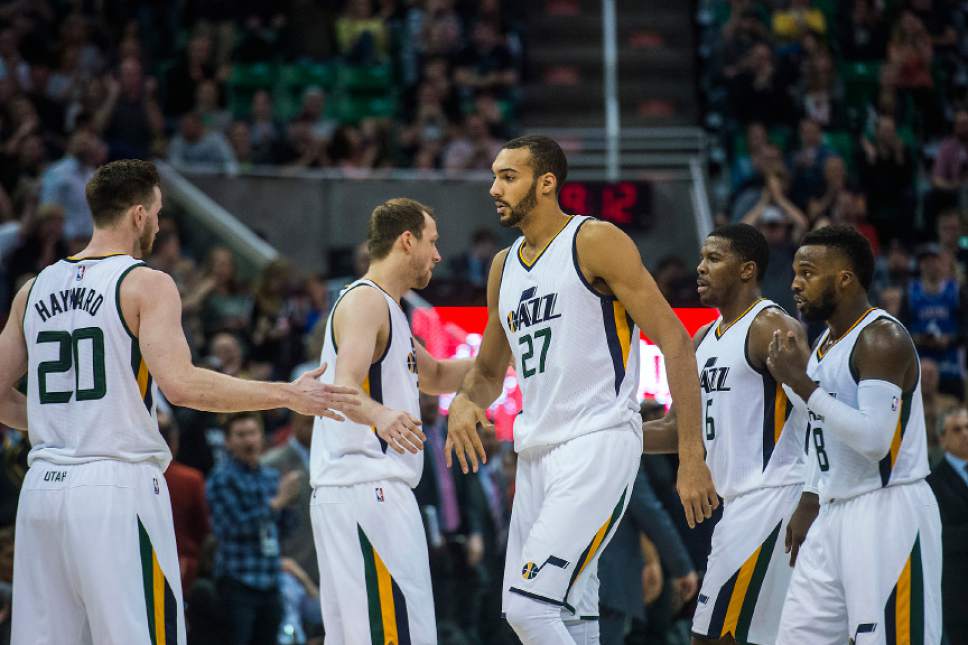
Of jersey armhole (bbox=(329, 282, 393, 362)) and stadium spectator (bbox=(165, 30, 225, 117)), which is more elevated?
stadium spectator (bbox=(165, 30, 225, 117))

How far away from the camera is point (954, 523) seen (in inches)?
368

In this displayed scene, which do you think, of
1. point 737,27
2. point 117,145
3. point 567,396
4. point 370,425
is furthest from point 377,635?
point 737,27

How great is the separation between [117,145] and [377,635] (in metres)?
9.97

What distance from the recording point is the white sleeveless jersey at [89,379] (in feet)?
19.4

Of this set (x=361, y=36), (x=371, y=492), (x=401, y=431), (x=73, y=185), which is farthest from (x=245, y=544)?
(x=361, y=36)

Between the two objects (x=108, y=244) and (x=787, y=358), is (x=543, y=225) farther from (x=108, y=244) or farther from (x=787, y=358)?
(x=108, y=244)

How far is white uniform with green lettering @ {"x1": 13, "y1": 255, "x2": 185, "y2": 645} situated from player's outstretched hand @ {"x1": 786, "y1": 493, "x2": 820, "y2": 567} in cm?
299

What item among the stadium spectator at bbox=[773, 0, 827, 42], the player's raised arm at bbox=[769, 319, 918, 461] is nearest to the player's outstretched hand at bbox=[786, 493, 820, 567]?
the player's raised arm at bbox=[769, 319, 918, 461]

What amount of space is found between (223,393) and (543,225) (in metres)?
1.70

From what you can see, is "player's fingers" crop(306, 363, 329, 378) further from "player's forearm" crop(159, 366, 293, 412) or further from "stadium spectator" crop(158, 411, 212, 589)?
"stadium spectator" crop(158, 411, 212, 589)

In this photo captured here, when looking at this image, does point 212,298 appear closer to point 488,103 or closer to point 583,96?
point 488,103

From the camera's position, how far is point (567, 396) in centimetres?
629

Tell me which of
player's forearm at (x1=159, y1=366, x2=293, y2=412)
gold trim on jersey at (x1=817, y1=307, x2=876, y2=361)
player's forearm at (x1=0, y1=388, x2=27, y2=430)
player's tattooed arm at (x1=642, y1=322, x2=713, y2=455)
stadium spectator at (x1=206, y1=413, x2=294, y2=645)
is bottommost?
stadium spectator at (x1=206, y1=413, x2=294, y2=645)

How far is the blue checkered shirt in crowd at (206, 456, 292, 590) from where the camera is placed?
9.59 m
